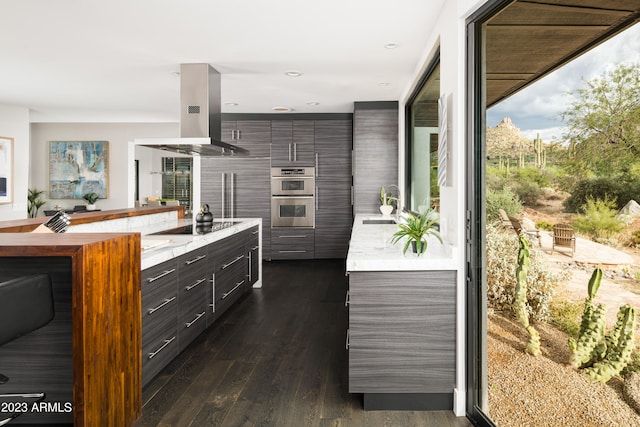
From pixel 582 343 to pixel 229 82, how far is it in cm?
455

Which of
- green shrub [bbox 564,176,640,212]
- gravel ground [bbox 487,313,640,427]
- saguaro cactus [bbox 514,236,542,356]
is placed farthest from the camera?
saguaro cactus [bbox 514,236,542,356]

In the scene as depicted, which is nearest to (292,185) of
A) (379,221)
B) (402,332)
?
(379,221)

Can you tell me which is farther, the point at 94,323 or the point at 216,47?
the point at 216,47

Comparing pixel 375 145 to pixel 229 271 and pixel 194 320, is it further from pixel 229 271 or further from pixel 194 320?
pixel 194 320

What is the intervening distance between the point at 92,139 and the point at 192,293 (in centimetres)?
646

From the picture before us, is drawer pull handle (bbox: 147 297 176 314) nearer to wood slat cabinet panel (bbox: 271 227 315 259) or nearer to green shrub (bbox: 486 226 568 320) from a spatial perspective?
green shrub (bbox: 486 226 568 320)

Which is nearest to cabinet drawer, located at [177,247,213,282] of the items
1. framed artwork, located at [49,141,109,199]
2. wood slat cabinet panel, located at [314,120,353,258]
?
wood slat cabinet panel, located at [314,120,353,258]

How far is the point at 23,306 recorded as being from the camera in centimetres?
150

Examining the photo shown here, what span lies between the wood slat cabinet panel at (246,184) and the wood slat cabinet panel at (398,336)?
4861mm

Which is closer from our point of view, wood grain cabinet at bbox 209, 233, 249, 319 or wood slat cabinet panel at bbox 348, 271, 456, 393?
wood slat cabinet panel at bbox 348, 271, 456, 393

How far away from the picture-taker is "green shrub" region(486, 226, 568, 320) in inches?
73.5

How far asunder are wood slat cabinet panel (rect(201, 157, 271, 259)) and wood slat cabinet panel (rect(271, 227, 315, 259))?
0.68ft

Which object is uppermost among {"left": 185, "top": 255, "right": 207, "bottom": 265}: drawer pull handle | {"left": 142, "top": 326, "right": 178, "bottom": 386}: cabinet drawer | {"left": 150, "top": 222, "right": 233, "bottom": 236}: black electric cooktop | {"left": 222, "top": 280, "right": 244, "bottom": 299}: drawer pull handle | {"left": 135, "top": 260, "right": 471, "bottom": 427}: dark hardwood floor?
{"left": 150, "top": 222, "right": 233, "bottom": 236}: black electric cooktop

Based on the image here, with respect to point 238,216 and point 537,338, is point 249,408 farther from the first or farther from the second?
point 238,216
